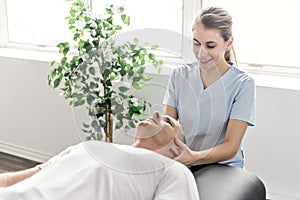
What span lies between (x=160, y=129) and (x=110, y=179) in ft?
0.75

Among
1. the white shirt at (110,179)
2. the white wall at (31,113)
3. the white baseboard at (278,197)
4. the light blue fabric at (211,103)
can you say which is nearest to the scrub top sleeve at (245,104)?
the light blue fabric at (211,103)

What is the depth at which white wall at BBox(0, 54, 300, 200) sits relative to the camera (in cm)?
203

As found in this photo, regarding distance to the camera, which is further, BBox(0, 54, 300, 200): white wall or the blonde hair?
BBox(0, 54, 300, 200): white wall

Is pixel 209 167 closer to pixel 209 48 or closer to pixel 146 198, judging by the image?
pixel 146 198

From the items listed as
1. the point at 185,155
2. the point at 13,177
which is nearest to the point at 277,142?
the point at 185,155

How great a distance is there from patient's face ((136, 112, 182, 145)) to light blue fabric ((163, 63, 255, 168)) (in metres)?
0.07

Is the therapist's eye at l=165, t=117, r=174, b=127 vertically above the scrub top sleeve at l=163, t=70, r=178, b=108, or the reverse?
the scrub top sleeve at l=163, t=70, r=178, b=108

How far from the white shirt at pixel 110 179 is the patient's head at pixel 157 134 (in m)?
0.05

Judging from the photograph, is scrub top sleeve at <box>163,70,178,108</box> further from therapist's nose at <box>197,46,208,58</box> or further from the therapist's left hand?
the therapist's left hand

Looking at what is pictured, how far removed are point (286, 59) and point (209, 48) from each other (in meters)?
0.70

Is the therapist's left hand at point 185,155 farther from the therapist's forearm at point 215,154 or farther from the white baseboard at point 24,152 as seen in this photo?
the white baseboard at point 24,152

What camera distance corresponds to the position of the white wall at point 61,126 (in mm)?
2033

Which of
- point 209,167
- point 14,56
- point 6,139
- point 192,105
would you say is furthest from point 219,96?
point 6,139

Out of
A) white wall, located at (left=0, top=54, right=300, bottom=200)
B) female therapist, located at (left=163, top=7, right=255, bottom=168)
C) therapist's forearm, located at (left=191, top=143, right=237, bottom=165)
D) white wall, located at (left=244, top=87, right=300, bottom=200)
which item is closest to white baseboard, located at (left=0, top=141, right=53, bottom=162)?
white wall, located at (left=0, top=54, right=300, bottom=200)
